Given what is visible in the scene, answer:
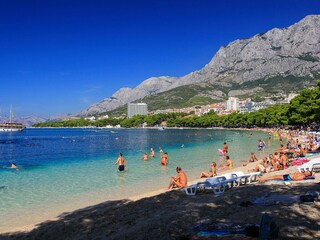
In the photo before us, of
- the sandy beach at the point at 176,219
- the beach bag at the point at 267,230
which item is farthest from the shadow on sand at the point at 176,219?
the beach bag at the point at 267,230

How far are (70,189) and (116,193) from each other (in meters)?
3.18

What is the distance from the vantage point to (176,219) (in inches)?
374

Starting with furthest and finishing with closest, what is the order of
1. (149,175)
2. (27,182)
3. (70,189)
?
(149,175), (27,182), (70,189)

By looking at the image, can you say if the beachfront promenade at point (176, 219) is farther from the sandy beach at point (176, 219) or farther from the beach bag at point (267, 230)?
the beach bag at point (267, 230)

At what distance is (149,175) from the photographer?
2412 cm

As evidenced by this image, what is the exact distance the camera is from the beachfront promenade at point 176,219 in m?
8.23

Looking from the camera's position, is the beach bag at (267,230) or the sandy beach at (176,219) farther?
the sandy beach at (176,219)

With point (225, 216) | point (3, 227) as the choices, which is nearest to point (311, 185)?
point (225, 216)

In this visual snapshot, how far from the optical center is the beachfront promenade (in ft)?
27.0

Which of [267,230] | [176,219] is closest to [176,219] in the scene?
[176,219]

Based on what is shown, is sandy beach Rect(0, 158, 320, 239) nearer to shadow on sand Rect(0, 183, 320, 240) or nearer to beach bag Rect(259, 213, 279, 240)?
shadow on sand Rect(0, 183, 320, 240)

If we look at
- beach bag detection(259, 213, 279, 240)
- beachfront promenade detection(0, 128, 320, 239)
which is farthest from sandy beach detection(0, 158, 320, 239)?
beach bag detection(259, 213, 279, 240)

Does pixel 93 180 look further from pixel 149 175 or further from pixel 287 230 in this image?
pixel 287 230

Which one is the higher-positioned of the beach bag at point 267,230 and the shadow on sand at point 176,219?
the beach bag at point 267,230
